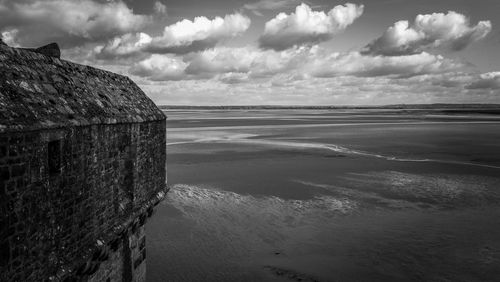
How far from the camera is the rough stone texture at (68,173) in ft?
15.5

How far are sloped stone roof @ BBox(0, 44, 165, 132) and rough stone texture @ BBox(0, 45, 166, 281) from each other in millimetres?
18

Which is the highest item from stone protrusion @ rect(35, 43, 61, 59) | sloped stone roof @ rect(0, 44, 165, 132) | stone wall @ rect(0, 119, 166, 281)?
stone protrusion @ rect(35, 43, 61, 59)

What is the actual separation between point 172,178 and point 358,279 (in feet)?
42.7

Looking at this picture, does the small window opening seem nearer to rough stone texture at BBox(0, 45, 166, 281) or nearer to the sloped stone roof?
rough stone texture at BBox(0, 45, 166, 281)

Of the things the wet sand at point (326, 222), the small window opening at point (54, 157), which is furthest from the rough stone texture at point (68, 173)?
the wet sand at point (326, 222)

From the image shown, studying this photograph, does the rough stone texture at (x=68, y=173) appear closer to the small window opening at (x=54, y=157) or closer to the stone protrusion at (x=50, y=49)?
the small window opening at (x=54, y=157)

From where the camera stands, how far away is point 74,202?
19.7 feet

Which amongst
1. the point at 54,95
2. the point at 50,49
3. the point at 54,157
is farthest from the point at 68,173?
the point at 50,49

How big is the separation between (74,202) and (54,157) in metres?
0.91

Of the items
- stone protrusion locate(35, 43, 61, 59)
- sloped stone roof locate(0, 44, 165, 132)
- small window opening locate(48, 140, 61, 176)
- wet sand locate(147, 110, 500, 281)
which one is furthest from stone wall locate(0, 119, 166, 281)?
wet sand locate(147, 110, 500, 281)

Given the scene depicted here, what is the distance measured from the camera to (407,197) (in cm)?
1808

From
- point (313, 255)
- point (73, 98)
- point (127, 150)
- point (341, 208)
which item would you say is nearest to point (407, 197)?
point (341, 208)

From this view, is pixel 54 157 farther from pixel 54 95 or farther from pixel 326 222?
pixel 326 222

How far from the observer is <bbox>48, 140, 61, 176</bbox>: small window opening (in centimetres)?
538
